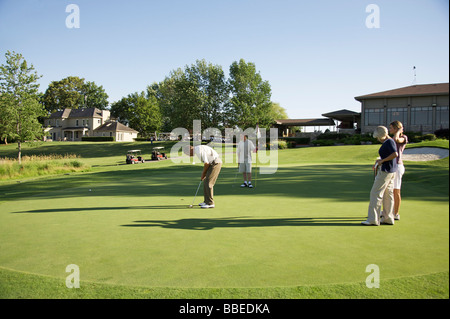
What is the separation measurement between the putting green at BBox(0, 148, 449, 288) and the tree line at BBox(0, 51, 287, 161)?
96.9 ft

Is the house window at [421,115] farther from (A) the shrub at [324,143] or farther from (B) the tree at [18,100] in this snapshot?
(B) the tree at [18,100]

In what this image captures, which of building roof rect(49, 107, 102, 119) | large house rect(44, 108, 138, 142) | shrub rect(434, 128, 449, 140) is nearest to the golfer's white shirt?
shrub rect(434, 128, 449, 140)

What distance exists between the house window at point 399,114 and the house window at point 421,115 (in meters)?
0.89

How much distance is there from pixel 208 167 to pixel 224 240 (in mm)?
3992

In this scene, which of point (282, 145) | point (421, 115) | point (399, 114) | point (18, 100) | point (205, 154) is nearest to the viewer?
point (205, 154)

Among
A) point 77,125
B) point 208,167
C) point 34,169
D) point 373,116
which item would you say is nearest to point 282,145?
point 373,116

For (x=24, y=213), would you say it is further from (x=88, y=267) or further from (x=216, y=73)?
(x=216, y=73)

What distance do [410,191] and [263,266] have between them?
360 inches

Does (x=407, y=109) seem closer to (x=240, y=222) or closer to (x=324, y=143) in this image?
(x=324, y=143)

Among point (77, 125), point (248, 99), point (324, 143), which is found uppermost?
point (248, 99)

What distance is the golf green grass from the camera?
13.6 feet

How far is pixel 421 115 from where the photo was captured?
4650 centimetres

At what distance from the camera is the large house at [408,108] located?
4502cm

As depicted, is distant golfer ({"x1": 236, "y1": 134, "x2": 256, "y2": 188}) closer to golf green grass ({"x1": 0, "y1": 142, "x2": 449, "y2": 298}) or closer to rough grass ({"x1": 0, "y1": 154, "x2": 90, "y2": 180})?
golf green grass ({"x1": 0, "y1": 142, "x2": 449, "y2": 298})
